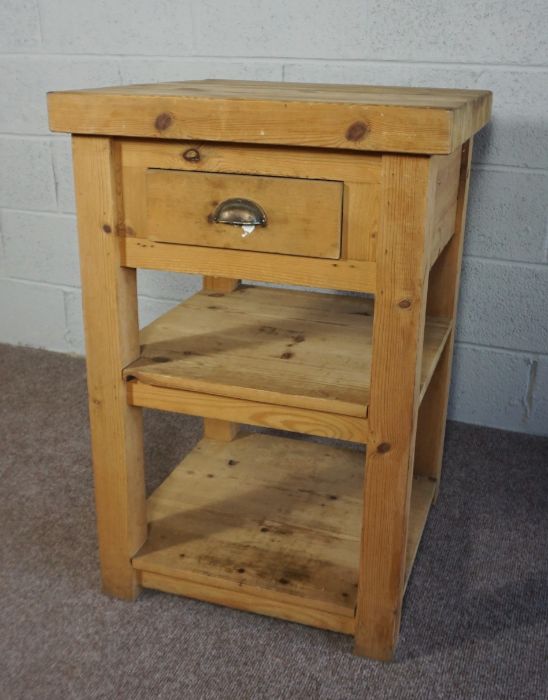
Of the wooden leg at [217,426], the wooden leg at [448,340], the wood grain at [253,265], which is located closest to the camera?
the wood grain at [253,265]

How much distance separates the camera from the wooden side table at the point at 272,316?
946mm

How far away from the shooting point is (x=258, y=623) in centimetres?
120

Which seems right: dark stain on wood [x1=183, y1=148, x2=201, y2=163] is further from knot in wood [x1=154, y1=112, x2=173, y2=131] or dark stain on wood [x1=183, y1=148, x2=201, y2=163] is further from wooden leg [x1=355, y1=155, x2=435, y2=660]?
wooden leg [x1=355, y1=155, x2=435, y2=660]

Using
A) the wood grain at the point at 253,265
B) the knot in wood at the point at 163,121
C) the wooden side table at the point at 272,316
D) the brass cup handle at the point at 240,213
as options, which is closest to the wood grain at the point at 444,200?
the wooden side table at the point at 272,316

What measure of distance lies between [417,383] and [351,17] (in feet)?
3.11

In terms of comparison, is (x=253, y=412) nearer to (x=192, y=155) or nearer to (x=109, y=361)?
(x=109, y=361)

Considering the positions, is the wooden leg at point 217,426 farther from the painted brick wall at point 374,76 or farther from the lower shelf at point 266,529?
the painted brick wall at point 374,76

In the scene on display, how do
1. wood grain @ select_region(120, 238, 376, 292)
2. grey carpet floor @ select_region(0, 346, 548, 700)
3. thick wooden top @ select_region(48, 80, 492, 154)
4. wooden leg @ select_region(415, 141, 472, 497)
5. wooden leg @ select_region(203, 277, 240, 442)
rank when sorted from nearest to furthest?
thick wooden top @ select_region(48, 80, 492, 154)
wood grain @ select_region(120, 238, 376, 292)
grey carpet floor @ select_region(0, 346, 548, 700)
wooden leg @ select_region(415, 141, 472, 497)
wooden leg @ select_region(203, 277, 240, 442)

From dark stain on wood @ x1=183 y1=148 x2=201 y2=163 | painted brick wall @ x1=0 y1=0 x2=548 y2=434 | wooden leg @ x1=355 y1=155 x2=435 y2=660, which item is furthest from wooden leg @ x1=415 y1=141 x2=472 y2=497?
dark stain on wood @ x1=183 y1=148 x2=201 y2=163

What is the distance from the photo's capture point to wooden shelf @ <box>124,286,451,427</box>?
1079 mm

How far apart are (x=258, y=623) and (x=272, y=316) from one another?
1.70ft

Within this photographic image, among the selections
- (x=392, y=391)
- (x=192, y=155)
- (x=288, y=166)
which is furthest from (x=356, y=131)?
(x=392, y=391)

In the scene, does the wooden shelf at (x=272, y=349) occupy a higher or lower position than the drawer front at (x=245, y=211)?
lower

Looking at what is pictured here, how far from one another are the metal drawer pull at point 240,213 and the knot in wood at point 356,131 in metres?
0.15
